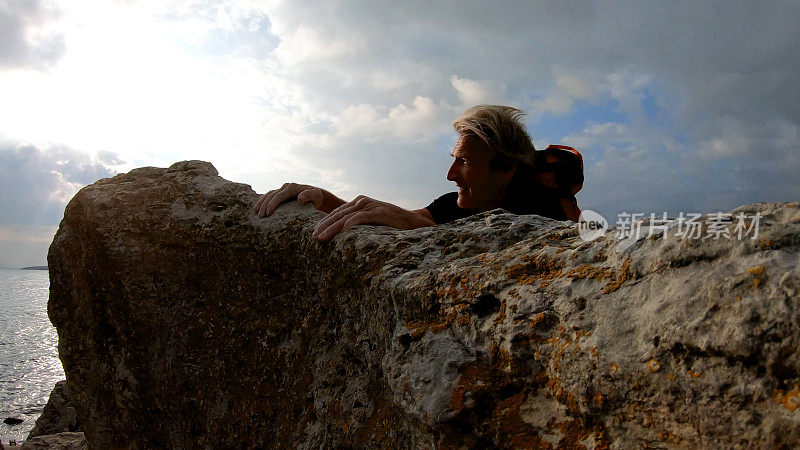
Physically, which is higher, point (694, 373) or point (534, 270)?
point (534, 270)

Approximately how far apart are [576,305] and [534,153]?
282 cm

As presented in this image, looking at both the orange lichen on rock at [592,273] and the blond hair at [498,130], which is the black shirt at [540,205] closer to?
the blond hair at [498,130]

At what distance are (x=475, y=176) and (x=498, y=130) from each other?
438 mm

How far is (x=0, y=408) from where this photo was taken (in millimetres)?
36031

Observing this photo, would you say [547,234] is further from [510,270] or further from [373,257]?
[373,257]

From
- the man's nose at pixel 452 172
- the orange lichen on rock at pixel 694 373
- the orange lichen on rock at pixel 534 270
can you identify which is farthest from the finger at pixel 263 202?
the orange lichen on rock at pixel 694 373

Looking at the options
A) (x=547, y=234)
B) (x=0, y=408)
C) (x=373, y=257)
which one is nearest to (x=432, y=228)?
(x=373, y=257)

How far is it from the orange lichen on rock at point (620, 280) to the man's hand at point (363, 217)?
202 centimetres

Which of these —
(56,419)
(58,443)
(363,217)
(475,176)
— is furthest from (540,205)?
(56,419)

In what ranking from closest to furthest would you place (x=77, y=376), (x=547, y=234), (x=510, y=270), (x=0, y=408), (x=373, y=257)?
(x=510, y=270)
(x=547, y=234)
(x=373, y=257)
(x=77, y=376)
(x=0, y=408)

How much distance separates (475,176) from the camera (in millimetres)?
4379

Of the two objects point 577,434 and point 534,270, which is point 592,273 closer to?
point 534,270

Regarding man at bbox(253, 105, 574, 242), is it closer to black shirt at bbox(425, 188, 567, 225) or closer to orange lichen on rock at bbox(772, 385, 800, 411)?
black shirt at bbox(425, 188, 567, 225)

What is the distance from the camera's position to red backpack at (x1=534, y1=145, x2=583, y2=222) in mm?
4418
